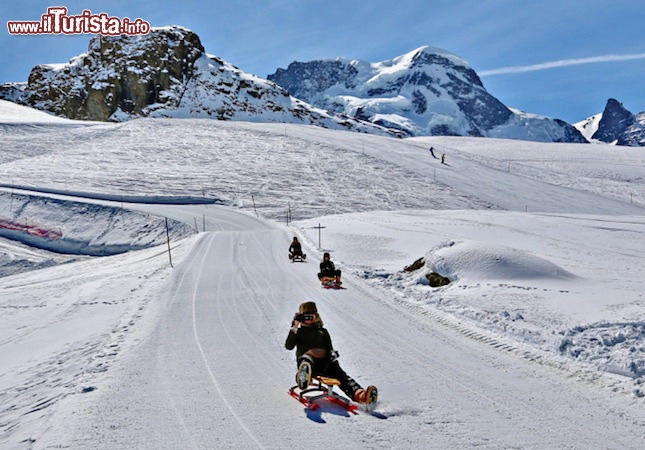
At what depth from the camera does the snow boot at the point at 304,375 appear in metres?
6.29

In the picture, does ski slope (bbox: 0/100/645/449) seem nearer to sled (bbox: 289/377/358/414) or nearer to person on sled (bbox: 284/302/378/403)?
sled (bbox: 289/377/358/414)

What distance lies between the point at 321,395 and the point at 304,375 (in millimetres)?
456

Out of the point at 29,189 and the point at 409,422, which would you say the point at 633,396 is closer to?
the point at 409,422

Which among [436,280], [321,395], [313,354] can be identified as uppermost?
[313,354]

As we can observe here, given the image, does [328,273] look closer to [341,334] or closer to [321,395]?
[341,334]

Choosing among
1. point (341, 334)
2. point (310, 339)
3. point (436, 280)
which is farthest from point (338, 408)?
point (436, 280)

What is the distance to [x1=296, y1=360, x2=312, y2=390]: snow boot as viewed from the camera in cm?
629

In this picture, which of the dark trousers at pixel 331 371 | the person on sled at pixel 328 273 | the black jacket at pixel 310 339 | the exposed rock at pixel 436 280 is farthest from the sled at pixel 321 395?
the exposed rock at pixel 436 280

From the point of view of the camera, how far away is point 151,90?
178375 millimetres

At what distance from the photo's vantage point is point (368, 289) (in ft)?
45.6

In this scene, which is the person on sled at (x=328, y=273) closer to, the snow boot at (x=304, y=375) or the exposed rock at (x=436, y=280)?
the exposed rock at (x=436, y=280)

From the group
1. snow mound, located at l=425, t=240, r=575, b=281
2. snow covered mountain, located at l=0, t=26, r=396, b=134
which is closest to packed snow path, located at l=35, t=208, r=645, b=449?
snow mound, located at l=425, t=240, r=575, b=281

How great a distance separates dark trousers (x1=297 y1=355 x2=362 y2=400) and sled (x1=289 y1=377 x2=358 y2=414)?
7cm

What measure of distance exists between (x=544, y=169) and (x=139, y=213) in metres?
48.3
